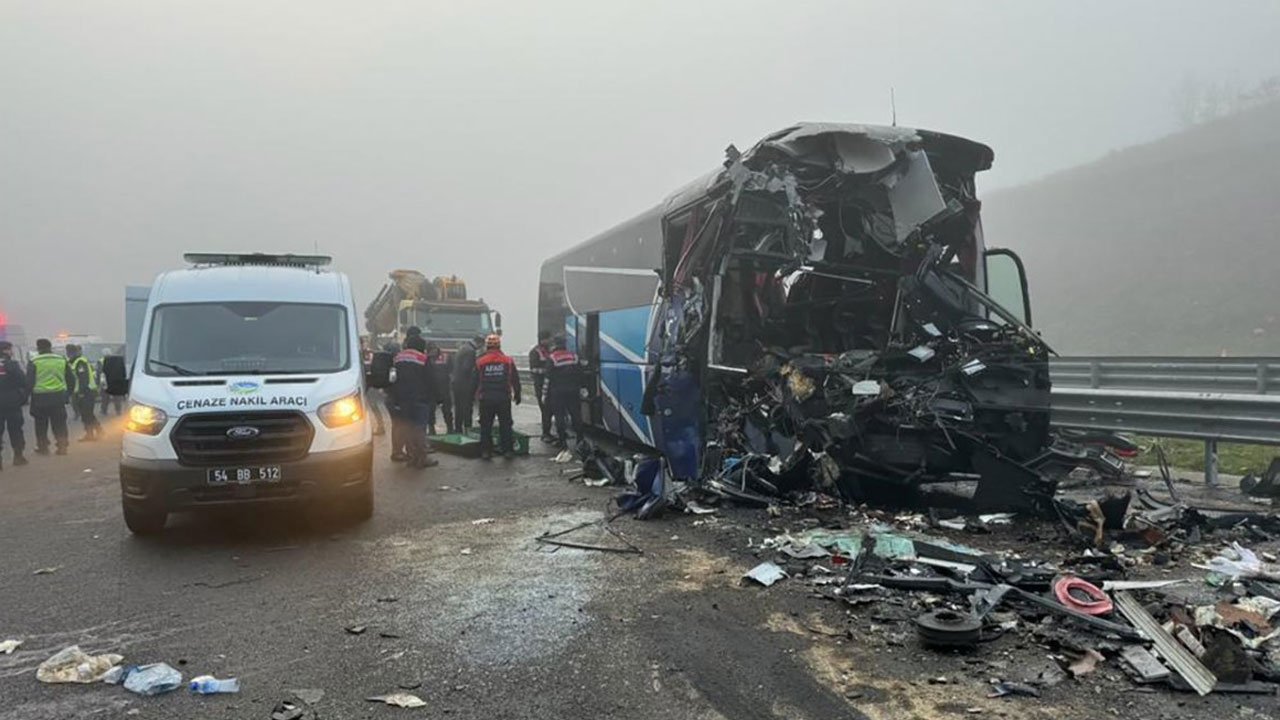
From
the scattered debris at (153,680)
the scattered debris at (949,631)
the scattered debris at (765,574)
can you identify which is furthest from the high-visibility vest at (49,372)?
the scattered debris at (949,631)

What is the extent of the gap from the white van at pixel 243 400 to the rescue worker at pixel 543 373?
5.42 m

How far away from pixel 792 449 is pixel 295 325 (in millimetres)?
4831

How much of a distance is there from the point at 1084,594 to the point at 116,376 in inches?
306

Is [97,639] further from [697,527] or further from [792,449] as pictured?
[792,449]

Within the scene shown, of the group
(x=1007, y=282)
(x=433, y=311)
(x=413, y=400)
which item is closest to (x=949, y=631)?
(x=1007, y=282)

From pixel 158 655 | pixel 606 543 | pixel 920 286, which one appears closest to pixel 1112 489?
pixel 920 286

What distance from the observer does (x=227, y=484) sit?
6137mm

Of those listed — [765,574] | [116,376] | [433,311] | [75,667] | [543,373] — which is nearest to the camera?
[75,667]

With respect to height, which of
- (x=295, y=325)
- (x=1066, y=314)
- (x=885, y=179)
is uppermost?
(x=885, y=179)

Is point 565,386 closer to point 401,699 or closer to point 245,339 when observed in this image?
point 245,339

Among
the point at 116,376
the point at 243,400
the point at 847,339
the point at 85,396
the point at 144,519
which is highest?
the point at 847,339

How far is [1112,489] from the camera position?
23.3 ft

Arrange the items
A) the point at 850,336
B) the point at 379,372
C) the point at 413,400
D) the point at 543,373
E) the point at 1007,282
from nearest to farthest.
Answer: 1. the point at 1007,282
2. the point at 379,372
3. the point at 850,336
4. the point at 413,400
5. the point at 543,373

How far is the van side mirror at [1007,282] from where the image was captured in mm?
7738
